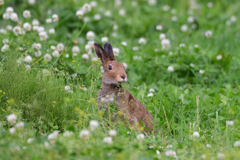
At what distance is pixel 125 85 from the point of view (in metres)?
4.86

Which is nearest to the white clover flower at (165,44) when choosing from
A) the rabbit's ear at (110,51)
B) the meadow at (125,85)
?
the meadow at (125,85)

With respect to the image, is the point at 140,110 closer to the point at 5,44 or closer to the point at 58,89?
the point at 58,89

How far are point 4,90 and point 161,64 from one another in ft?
10.6

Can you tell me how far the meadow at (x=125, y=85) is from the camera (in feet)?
12.4

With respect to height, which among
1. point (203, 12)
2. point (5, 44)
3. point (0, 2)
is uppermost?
point (203, 12)

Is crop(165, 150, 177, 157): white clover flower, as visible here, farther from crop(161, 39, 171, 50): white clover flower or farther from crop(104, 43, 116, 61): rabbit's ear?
crop(161, 39, 171, 50): white clover flower

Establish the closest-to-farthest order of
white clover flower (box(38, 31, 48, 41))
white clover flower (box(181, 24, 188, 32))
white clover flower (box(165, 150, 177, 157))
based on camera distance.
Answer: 1. white clover flower (box(165, 150, 177, 157))
2. white clover flower (box(38, 31, 48, 41))
3. white clover flower (box(181, 24, 188, 32))

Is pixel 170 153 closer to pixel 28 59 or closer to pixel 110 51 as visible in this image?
pixel 110 51

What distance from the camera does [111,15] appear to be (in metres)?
10.0

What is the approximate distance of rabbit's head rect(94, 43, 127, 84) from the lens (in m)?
4.85

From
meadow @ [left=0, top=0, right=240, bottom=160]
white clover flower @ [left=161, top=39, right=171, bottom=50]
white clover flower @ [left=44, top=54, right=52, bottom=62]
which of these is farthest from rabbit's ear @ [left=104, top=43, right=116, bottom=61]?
white clover flower @ [left=161, top=39, right=171, bottom=50]

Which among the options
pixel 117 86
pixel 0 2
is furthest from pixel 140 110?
pixel 0 2

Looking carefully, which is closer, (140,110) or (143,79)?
(140,110)

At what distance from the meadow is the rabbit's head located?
0.44 ft
